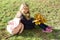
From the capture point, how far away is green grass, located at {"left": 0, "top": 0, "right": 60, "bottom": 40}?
469 cm

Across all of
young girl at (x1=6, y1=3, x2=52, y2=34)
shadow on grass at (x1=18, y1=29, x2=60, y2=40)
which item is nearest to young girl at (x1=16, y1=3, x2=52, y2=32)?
young girl at (x1=6, y1=3, x2=52, y2=34)

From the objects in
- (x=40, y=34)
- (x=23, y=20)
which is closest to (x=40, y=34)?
(x=40, y=34)

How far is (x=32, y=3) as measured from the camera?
6434 mm

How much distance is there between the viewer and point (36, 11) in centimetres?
597

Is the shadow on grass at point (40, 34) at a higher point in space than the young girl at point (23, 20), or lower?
lower

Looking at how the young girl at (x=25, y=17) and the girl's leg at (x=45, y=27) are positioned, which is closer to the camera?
the young girl at (x=25, y=17)

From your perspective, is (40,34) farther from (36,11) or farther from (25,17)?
(36,11)

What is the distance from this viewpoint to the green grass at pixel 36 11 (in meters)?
4.69

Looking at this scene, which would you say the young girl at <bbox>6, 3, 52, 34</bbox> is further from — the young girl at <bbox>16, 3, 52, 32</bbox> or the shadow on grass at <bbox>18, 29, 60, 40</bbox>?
the shadow on grass at <bbox>18, 29, 60, 40</bbox>

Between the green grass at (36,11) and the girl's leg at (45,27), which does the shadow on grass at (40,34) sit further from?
the girl's leg at (45,27)

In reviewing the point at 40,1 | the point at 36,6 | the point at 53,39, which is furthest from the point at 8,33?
the point at 40,1

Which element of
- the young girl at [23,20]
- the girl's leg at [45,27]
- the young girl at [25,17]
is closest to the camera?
the young girl at [23,20]

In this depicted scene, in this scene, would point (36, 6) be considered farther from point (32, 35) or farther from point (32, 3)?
point (32, 35)

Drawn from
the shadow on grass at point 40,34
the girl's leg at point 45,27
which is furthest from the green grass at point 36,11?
the girl's leg at point 45,27
